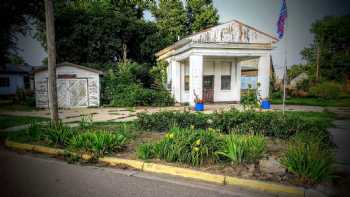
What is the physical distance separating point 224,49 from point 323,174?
11912 millimetres

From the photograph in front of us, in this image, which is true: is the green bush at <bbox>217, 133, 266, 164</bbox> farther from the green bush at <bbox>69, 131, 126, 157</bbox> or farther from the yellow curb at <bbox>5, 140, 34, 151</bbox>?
the yellow curb at <bbox>5, 140, 34, 151</bbox>

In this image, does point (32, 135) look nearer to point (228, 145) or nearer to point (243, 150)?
point (228, 145)

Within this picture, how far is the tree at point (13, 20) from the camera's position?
53.4ft

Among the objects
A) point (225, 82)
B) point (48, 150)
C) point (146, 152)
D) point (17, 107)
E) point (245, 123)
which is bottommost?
point (48, 150)

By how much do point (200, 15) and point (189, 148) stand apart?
96.8 ft

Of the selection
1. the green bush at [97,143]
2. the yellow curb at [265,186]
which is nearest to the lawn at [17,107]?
the green bush at [97,143]

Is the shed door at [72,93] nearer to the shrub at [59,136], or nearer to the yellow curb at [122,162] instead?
the shrub at [59,136]

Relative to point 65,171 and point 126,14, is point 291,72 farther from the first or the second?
point 65,171

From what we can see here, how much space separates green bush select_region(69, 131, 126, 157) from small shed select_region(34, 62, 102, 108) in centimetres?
1246

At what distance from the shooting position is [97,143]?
5.04 meters

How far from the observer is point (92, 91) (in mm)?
17125

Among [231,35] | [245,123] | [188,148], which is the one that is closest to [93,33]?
[231,35]

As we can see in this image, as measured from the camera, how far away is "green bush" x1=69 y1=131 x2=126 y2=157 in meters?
5.03

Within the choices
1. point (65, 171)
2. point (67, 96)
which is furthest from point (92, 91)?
point (65, 171)
